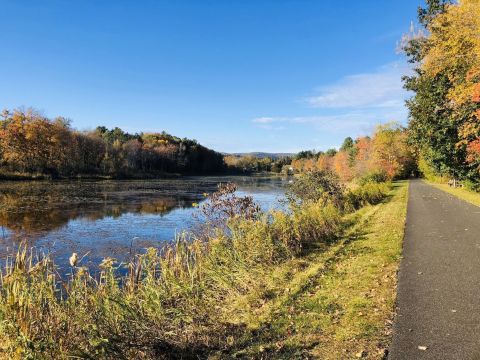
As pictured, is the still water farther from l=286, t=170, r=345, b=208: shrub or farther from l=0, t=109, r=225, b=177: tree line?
l=0, t=109, r=225, b=177: tree line

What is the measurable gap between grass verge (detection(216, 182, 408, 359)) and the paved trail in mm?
261

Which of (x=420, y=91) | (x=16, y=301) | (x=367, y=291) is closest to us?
(x=16, y=301)

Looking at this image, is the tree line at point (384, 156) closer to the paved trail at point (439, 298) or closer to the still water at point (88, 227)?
the still water at point (88, 227)

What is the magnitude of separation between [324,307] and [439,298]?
6.66 ft

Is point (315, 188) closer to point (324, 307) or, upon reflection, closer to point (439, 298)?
point (439, 298)

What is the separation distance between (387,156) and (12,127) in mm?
66116

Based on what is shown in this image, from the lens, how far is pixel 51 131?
69125 mm

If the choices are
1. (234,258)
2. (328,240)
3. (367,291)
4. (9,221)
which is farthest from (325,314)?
(9,221)

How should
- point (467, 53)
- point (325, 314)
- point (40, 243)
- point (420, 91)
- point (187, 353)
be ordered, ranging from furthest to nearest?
1. point (420, 91)
2. point (467, 53)
3. point (40, 243)
4. point (325, 314)
5. point (187, 353)

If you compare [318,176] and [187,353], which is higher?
[318,176]

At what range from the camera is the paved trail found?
4.93 metres

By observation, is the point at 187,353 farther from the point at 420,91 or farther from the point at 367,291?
the point at 420,91

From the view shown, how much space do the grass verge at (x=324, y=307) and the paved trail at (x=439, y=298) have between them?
0.86 feet

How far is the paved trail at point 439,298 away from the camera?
4930 millimetres
